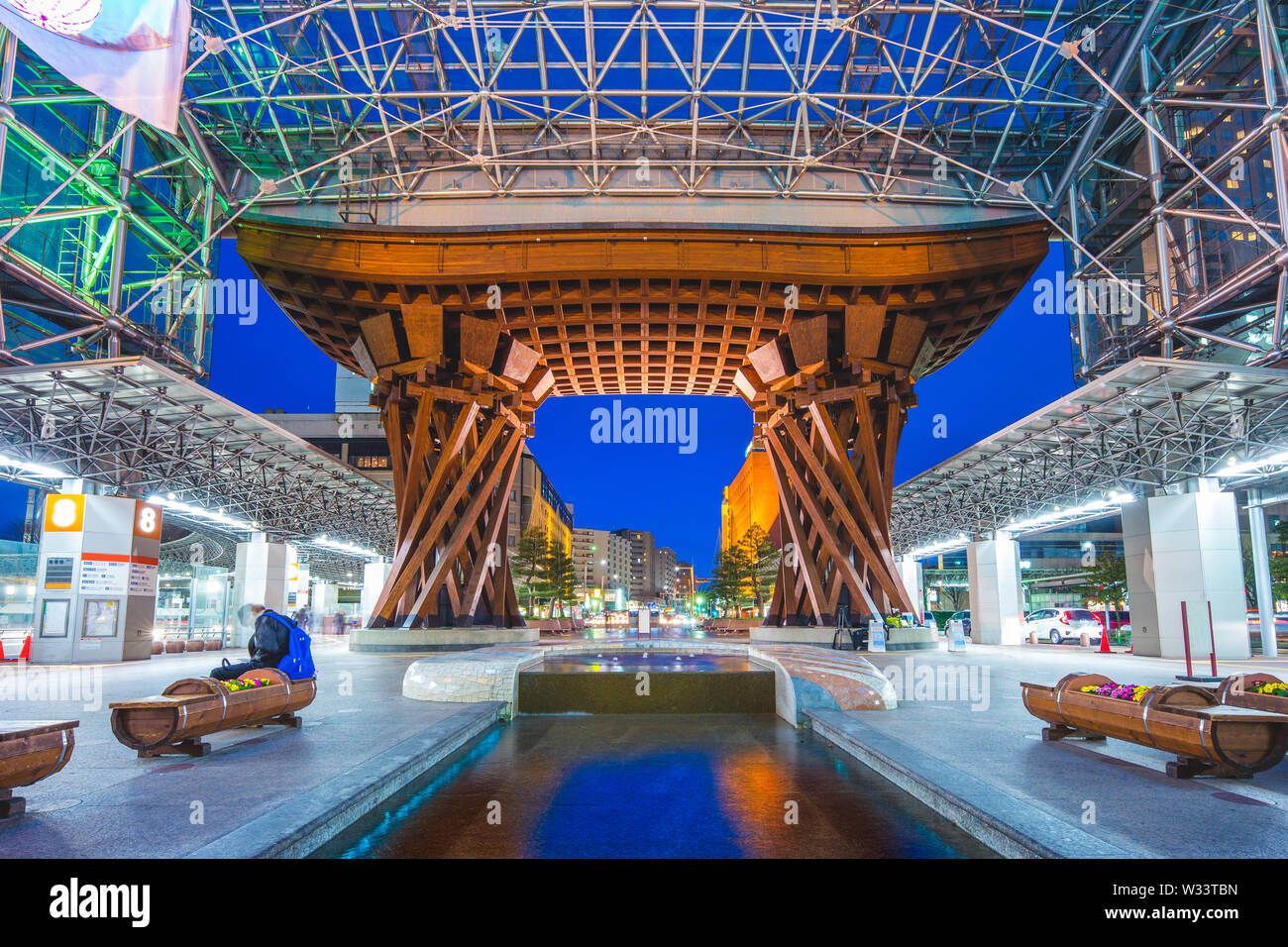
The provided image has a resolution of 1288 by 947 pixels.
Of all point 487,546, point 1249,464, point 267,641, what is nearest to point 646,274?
point 487,546

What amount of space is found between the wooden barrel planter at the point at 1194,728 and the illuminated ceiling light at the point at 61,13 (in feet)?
52.4

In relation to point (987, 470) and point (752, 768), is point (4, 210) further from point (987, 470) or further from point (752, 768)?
point (987, 470)

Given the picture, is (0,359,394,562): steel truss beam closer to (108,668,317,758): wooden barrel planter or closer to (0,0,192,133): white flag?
(0,0,192,133): white flag

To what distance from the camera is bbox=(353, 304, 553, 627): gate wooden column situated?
84.2ft

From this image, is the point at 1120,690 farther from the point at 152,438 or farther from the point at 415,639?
the point at 152,438

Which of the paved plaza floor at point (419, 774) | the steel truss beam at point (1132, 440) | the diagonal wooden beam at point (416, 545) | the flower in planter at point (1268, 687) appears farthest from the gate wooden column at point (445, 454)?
the flower in planter at point (1268, 687)

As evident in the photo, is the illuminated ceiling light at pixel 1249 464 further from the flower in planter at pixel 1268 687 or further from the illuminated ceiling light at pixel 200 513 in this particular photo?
the illuminated ceiling light at pixel 200 513

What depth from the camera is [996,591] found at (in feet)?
121

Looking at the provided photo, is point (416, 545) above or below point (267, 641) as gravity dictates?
above

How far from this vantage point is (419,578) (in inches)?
1035

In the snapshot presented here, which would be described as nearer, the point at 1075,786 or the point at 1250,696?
the point at 1075,786

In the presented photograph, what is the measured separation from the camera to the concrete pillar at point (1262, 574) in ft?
89.1

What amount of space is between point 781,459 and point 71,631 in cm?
2315

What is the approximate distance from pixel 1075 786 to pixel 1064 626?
3777cm
